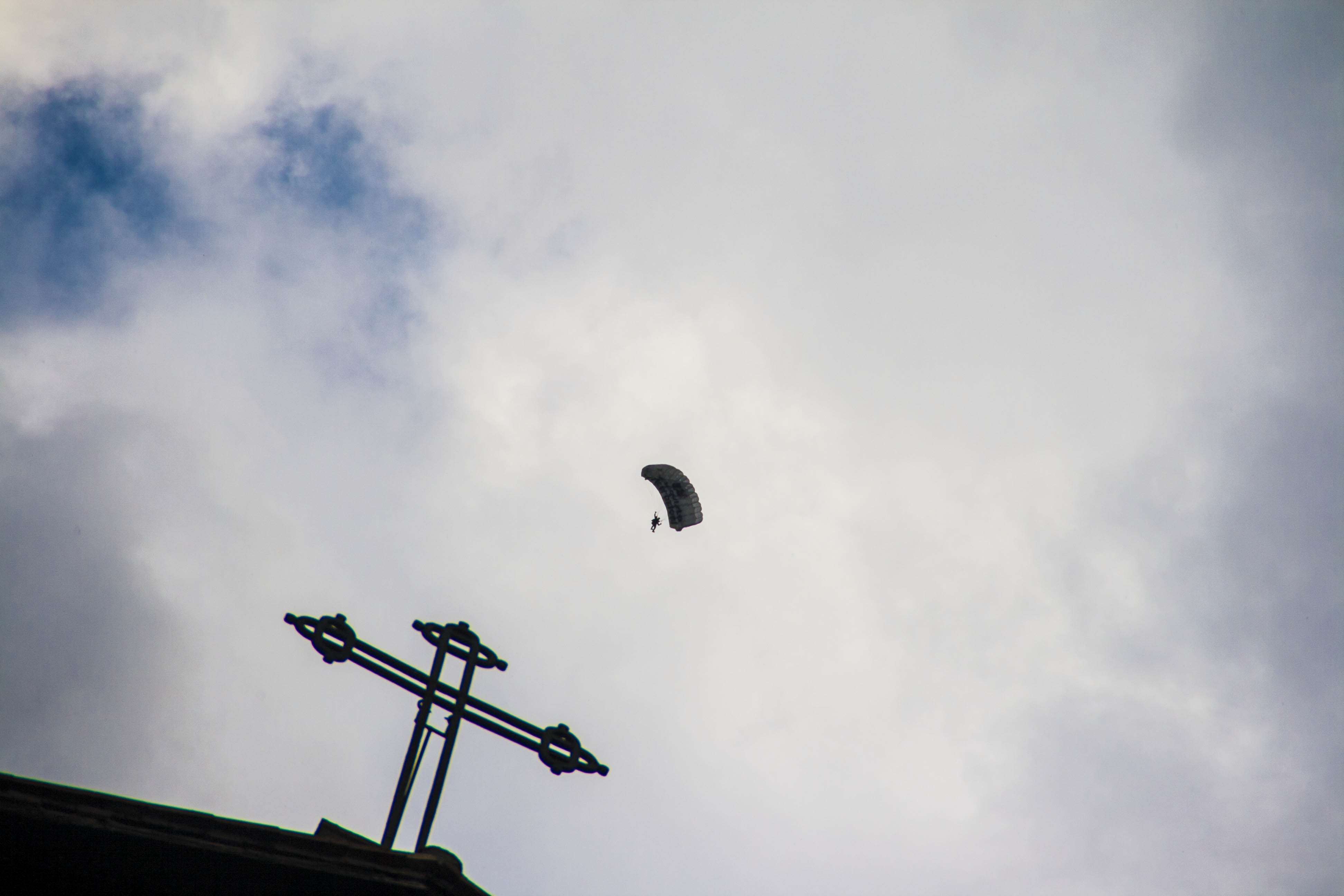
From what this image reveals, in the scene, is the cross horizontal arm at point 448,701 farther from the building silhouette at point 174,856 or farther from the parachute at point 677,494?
the parachute at point 677,494

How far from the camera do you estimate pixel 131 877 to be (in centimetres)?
699

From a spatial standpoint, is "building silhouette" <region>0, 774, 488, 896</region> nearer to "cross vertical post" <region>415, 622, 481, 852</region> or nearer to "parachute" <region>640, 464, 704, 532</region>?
"cross vertical post" <region>415, 622, 481, 852</region>

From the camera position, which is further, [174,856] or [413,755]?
[413,755]

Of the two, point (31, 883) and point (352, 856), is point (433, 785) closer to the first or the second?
point (352, 856)

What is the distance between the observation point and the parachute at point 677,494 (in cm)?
3231

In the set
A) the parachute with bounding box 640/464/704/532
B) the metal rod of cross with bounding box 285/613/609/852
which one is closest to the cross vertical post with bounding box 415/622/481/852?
the metal rod of cross with bounding box 285/613/609/852

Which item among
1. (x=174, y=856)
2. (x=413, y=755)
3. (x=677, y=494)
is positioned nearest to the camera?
(x=174, y=856)

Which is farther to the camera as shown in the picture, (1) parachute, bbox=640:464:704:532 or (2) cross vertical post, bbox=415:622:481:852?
(1) parachute, bbox=640:464:704:532

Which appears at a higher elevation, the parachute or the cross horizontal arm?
the parachute

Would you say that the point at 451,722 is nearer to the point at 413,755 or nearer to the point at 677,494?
the point at 413,755

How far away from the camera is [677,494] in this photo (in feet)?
106

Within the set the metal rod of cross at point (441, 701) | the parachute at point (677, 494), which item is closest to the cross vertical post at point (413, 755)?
the metal rod of cross at point (441, 701)

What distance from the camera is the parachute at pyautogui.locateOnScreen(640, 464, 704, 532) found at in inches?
1272

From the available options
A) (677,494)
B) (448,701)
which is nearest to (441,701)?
(448,701)
